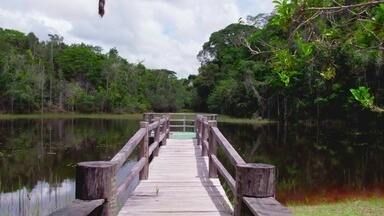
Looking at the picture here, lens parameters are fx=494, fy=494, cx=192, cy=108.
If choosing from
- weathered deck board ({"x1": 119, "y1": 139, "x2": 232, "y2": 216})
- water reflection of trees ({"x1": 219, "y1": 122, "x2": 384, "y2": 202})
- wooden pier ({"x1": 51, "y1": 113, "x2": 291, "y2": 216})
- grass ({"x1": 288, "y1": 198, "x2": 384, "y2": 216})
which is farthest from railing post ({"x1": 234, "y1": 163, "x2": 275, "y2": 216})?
water reflection of trees ({"x1": 219, "y1": 122, "x2": 384, "y2": 202})

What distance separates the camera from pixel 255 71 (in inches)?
2355

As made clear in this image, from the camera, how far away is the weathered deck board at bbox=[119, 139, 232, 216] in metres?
5.43

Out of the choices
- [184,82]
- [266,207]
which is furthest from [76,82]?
[266,207]

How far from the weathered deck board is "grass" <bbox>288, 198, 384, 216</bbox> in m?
2.99

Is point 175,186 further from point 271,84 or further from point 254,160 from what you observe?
point 271,84

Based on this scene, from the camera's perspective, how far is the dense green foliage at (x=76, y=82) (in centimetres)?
6756

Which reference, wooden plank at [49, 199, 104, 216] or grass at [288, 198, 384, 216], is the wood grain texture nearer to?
wooden plank at [49, 199, 104, 216]

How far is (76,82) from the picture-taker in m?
78.4

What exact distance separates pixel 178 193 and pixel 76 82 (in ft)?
244

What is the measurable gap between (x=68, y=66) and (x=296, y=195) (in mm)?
68034

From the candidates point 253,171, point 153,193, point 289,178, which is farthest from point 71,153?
point 253,171

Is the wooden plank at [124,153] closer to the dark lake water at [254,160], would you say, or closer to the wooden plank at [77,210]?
the wooden plank at [77,210]

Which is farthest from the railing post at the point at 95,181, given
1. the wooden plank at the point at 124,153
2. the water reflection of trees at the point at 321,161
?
the water reflection of trees at the point at 321,161

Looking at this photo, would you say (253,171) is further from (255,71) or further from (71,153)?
(255,71)
